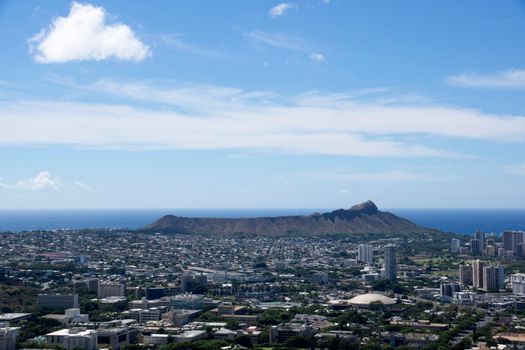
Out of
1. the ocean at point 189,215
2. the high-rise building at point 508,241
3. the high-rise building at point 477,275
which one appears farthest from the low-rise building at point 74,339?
the ocean at point 189,215

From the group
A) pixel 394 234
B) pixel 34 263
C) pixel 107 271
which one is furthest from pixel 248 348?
pixel 394 234

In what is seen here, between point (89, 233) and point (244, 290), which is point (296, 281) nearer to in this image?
point (244, 290)

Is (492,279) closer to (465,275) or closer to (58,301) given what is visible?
(465,275)

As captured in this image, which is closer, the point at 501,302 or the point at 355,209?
the point at 501,302

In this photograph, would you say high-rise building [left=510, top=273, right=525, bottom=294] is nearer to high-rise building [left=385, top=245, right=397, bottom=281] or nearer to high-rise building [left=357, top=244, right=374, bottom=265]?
high-rise building [left=385, top=245, right=397, bottom=281]

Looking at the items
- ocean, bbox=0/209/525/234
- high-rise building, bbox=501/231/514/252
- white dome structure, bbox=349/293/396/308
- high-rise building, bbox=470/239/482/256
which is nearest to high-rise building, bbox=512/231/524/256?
high-rise building, bbox=501/231/514/252

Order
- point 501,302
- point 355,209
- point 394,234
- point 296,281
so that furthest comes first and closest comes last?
point 355,209
point 394,234
point 296,281
point 501,302

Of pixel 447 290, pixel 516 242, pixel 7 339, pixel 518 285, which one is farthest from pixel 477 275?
pixel 7 339

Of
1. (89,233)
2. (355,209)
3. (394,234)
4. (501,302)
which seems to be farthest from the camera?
(355,209)

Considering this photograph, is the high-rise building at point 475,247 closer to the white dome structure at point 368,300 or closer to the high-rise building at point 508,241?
the high-rise building at point 508,241
